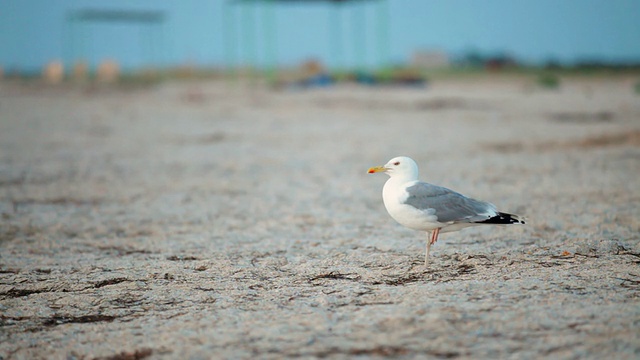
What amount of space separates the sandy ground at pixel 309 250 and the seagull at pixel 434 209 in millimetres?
281

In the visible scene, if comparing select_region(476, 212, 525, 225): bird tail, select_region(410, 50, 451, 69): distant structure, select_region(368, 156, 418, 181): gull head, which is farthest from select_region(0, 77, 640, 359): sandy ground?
select_region(410, 50, 451, 69): distant structure

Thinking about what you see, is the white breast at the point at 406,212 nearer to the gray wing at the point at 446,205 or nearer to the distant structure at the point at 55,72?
the gray wing at the point at 446,205

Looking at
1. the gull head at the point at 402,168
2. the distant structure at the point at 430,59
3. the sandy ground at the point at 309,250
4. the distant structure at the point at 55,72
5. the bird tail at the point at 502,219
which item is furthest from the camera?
the distant structure at the point at 430,59

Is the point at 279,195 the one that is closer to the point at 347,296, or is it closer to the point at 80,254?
the point at 80,254

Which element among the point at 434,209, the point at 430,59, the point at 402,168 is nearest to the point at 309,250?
the point at 402,168

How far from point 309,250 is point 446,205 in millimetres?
1104

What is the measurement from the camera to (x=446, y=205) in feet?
12.0

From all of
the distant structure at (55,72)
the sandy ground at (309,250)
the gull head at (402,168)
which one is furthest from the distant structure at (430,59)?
the gull head at (402,168)

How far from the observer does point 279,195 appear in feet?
21.4

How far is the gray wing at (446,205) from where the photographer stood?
3604mm

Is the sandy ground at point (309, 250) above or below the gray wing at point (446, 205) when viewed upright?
below

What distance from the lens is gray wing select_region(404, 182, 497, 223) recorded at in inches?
142

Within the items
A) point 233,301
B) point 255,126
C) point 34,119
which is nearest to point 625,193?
point 233,301

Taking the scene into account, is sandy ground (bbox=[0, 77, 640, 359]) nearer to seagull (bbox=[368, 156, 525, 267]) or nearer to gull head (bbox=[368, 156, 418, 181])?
seagull (bbox=[368, 156, 525, 267])
